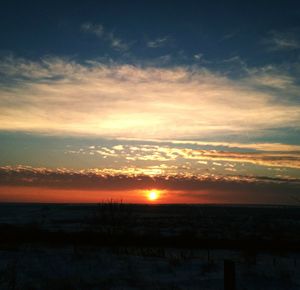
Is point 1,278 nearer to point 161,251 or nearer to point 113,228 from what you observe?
point 161,251

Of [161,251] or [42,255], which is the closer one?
[42,255]

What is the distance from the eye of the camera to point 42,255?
55.5ft

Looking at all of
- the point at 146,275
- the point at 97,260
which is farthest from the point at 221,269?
the point at 97,260

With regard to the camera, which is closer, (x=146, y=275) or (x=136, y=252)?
(x=146, y=275)

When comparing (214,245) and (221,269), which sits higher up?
(214,245)

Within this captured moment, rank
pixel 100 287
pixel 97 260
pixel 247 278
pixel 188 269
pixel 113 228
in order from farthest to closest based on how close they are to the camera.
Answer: pixel 113 228, pixel 97 260, pixel 188 269, pixel 247 278, pixel 100 287

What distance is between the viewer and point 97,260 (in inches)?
634

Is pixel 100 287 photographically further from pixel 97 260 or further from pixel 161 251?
pixel 161 251

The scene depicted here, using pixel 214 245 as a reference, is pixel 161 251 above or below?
below

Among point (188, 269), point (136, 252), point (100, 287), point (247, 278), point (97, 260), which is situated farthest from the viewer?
point (136, 252)

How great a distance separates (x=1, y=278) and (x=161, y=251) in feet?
32.2

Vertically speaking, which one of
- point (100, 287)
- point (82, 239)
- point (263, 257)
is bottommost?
point (263, 257)

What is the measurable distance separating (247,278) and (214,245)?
95.0 inches

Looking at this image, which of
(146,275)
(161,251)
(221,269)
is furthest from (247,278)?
(161,251)
